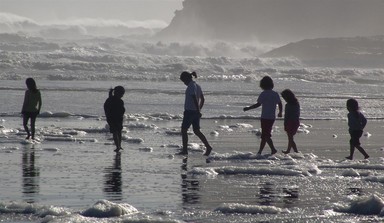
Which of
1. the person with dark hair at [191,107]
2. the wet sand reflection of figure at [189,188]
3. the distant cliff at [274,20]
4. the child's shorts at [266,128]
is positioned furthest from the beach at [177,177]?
the distant cliff at [274,20]

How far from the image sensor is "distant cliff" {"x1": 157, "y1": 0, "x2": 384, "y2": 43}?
177 metres

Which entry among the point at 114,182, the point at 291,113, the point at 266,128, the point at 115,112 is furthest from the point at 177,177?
the point at 291,113

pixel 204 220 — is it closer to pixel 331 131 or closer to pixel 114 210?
pixel 114 210

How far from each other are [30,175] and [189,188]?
2333 mm

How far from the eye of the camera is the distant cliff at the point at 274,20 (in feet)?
582

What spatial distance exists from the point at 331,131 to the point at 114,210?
13.5 meters

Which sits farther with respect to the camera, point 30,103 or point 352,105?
point 30,103

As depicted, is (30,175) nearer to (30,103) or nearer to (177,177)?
(177,177)

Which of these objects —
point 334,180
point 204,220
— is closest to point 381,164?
point 334,180

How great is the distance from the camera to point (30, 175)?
41.5 ft

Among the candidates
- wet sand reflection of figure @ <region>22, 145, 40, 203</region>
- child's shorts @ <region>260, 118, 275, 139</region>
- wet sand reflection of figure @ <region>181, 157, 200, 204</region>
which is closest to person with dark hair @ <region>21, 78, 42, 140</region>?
wet sand reflection of figure @ <region>22, 145, 40, 203</region>

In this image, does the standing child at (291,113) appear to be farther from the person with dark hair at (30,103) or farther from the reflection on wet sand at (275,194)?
the person with dark hair at (30,103)

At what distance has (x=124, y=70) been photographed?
192 ft

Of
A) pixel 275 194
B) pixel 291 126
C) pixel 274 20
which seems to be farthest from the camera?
pixel 274 20
